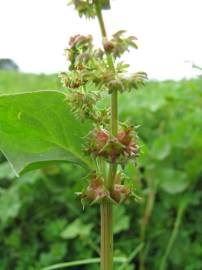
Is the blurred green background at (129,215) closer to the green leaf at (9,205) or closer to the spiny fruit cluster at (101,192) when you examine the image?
the green leaf at (9,205)

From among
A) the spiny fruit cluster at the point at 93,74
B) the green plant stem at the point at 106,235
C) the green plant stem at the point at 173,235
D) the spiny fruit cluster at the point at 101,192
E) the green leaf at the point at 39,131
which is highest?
the spiny fruit cluster at the point at 93,74

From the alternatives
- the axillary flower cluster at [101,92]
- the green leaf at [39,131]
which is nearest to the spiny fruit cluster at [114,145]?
the axillary flower cluster at [101,92]

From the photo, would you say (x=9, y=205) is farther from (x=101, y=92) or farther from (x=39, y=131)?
(x=101, y=92)

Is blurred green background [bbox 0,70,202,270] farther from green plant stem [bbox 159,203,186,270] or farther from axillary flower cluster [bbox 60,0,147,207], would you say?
axillary flower cluster [bbox 60,0,147,207]

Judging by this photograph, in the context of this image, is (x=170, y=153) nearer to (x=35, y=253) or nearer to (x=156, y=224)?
(x=156, y=224)

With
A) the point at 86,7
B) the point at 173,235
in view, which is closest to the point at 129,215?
the point at 173,235
